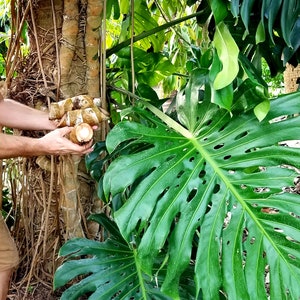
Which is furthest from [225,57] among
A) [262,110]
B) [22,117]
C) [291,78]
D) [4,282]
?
[291,78]

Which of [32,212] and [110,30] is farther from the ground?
[110,30]

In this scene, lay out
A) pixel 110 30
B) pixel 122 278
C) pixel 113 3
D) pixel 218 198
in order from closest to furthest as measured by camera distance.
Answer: pixel 218 198 < pixel 122 278 < pixel 113 3 < pixel 110 30

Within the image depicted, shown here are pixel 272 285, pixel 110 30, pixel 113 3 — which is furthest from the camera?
pixel 110 30

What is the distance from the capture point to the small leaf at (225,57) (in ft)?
3.46

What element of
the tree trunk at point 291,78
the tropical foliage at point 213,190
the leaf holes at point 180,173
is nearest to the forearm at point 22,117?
the tropical foliage at point 213,190

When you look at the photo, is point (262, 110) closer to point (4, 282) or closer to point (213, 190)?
point (213, 190)

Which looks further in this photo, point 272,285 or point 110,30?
point 110,30

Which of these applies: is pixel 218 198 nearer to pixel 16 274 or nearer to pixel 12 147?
pixel 12 147

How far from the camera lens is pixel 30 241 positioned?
1593 mm

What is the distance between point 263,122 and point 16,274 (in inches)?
37.5

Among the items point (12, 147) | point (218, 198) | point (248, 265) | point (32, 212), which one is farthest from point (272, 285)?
point (32, 212)

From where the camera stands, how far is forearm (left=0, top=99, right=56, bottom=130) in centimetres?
137

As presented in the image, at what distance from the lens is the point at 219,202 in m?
1.13

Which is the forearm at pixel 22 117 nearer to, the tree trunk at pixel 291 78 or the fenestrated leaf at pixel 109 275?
the fenestrated leaf at pixel 109 275
